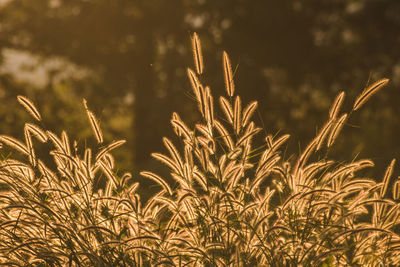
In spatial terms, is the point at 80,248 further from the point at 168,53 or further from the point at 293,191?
the point at 168,53

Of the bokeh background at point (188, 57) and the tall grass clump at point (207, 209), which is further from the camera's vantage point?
the bokeh background at point (188, 57)

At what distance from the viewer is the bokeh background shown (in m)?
10.0

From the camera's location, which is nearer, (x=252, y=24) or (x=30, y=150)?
(x=30, y=150)

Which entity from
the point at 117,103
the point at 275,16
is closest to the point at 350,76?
the point at 275,16

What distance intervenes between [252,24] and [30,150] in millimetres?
8388

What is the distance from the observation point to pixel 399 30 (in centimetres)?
1027

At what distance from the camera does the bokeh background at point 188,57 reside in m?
10.0

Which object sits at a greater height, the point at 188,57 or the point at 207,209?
the point at 207,209

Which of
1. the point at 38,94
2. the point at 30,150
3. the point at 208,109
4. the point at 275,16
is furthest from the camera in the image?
the point at 38,94

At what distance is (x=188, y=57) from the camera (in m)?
10.6

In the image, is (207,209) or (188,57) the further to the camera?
(188,57)

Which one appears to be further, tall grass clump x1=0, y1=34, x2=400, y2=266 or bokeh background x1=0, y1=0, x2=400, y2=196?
bokeh background x1=0, y1=0, x2=400, y2=196

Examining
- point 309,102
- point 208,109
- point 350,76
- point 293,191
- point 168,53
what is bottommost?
point 309,102

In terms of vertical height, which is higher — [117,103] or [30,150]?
[30,150]
